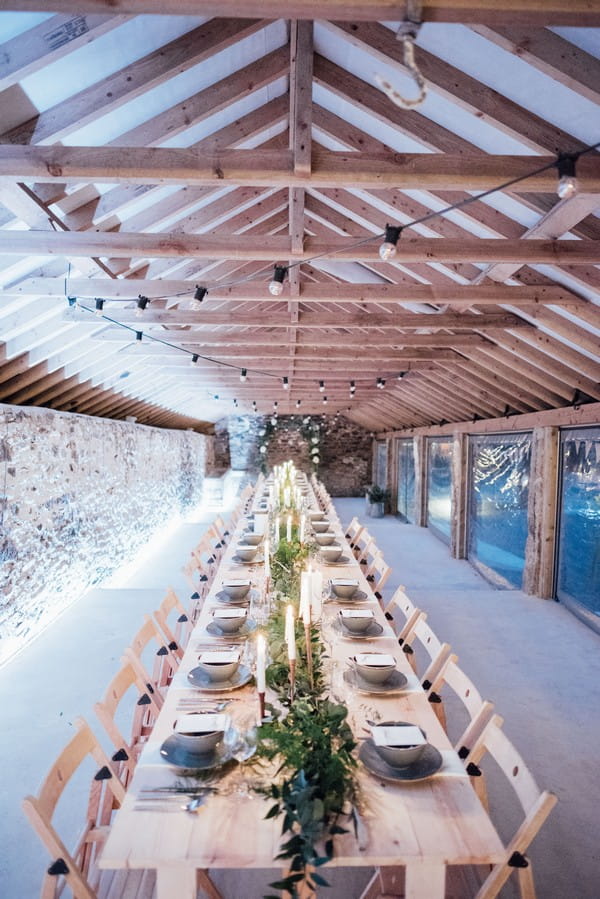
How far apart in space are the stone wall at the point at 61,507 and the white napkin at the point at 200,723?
3478mm

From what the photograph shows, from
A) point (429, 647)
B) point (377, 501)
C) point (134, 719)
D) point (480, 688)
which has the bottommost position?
point (480, 688)

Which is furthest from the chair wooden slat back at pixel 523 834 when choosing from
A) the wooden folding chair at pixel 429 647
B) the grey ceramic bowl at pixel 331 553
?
the grey ceramic bowl at pixel 331 553

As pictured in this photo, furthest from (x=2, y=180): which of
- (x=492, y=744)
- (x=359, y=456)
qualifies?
(x=359, y=456)

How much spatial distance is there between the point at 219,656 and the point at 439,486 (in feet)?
31.2

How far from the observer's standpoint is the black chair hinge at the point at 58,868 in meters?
1.69

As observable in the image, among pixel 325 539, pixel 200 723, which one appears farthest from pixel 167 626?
pixel 325 539

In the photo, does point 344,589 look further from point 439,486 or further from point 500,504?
point 439,486

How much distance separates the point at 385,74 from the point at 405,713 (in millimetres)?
3284

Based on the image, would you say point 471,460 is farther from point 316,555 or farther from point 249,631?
point 249,631

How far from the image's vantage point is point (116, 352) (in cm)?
592

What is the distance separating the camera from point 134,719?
2855 mm

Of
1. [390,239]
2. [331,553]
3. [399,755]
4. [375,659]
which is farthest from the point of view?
[331,553]

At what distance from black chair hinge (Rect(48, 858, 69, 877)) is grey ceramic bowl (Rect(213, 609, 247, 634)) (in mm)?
1392

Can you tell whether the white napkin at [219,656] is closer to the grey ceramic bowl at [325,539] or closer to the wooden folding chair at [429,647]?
the wooden folding chair at [429,647]
